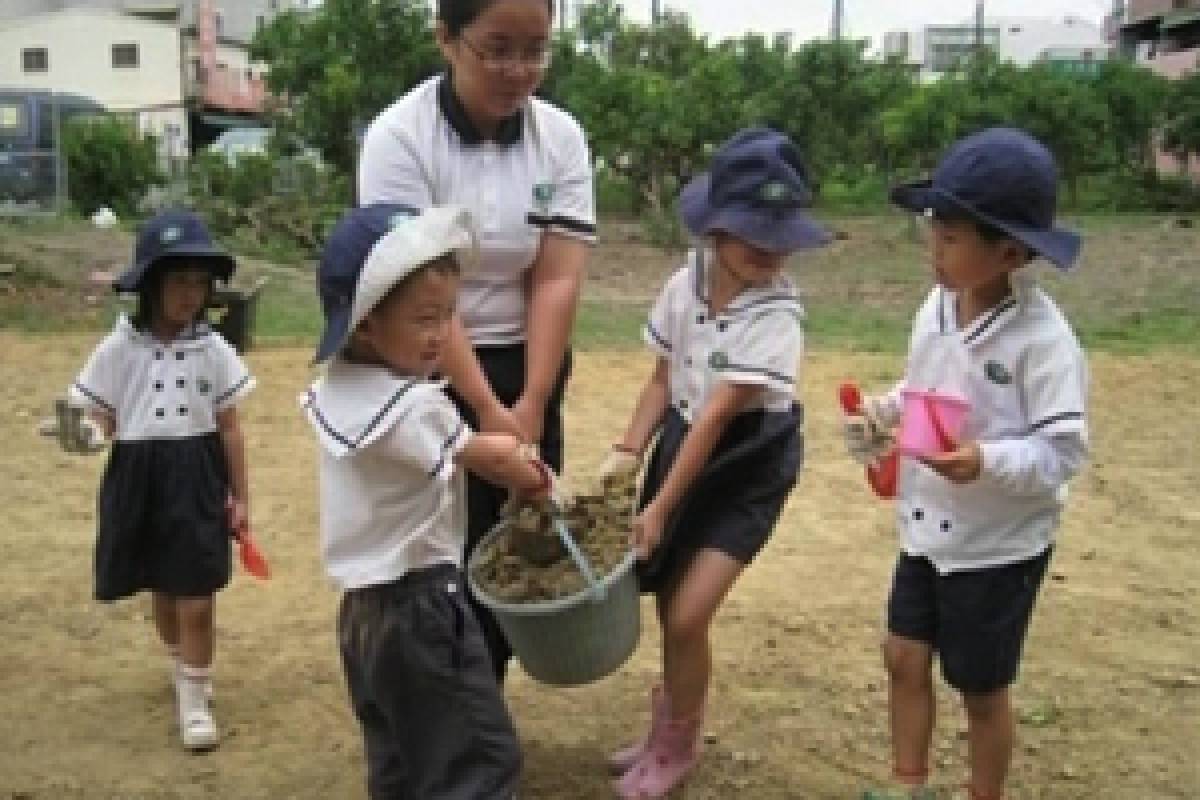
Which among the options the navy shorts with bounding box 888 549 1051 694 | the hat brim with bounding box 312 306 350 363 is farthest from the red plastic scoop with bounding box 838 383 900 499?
the hat brim with bounding box 312 306 350 363

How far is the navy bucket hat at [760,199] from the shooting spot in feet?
8.64

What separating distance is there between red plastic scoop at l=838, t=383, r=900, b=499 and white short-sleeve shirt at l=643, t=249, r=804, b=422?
0.19 m

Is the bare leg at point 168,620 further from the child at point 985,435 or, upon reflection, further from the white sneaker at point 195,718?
the child at point 985,435

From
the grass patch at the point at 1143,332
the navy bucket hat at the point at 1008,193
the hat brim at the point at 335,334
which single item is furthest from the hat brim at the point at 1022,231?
the grass patch at the point at 1143,332

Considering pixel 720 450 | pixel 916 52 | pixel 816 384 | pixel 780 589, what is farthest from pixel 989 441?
pixel 916 52

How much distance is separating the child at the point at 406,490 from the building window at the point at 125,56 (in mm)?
37072

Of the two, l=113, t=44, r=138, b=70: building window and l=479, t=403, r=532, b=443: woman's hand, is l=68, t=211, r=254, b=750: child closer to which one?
l=479, t=403, r=532, b=443: woman's hand

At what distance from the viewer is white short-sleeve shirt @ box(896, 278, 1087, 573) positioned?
2.34 metres

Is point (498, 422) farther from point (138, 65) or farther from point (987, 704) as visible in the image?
point (138, 65)

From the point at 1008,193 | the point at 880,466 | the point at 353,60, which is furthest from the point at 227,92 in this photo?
the point at 1008,193

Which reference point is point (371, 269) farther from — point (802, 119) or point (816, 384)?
point (802, 119)

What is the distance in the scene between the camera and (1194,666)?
3678 millimetres

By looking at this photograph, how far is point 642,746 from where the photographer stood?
3.05m

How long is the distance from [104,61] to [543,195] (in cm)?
3739
